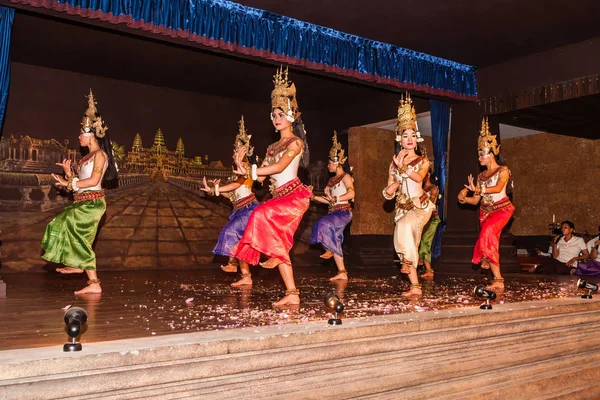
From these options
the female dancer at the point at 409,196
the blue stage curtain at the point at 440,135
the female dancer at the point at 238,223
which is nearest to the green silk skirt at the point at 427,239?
the blue stage curtain at the point at 440,135

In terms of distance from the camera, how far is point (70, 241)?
5.11 metres

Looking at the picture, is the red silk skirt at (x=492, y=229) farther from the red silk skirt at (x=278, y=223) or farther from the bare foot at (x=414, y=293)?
the red silk skirt at (x=278, y=223)

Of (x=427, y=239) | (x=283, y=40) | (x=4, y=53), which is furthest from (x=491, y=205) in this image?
(x=4, y=53)

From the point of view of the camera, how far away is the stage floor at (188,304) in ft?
9.89

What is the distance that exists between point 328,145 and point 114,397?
33.1 feet

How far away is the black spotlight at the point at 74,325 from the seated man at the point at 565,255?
825 cm

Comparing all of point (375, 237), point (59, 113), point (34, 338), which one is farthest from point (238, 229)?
point (375, 237)

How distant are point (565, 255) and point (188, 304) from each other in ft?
23.0

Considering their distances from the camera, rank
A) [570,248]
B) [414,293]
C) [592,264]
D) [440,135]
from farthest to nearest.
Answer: [440,135] < [570,248] < [592,264] < [414,293]

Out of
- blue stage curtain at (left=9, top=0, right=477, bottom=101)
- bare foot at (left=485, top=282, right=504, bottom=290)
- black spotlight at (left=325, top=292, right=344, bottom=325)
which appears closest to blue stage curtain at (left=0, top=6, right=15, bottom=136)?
blue stage curtain at (left=9, top=0, right=477, bottom=101)

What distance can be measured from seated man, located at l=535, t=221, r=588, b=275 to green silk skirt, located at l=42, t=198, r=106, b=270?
23.0 ft

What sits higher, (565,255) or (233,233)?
(233,233)

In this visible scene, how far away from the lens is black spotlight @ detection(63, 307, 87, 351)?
7.13ft

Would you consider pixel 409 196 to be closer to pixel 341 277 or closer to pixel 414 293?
pixel 414 293
